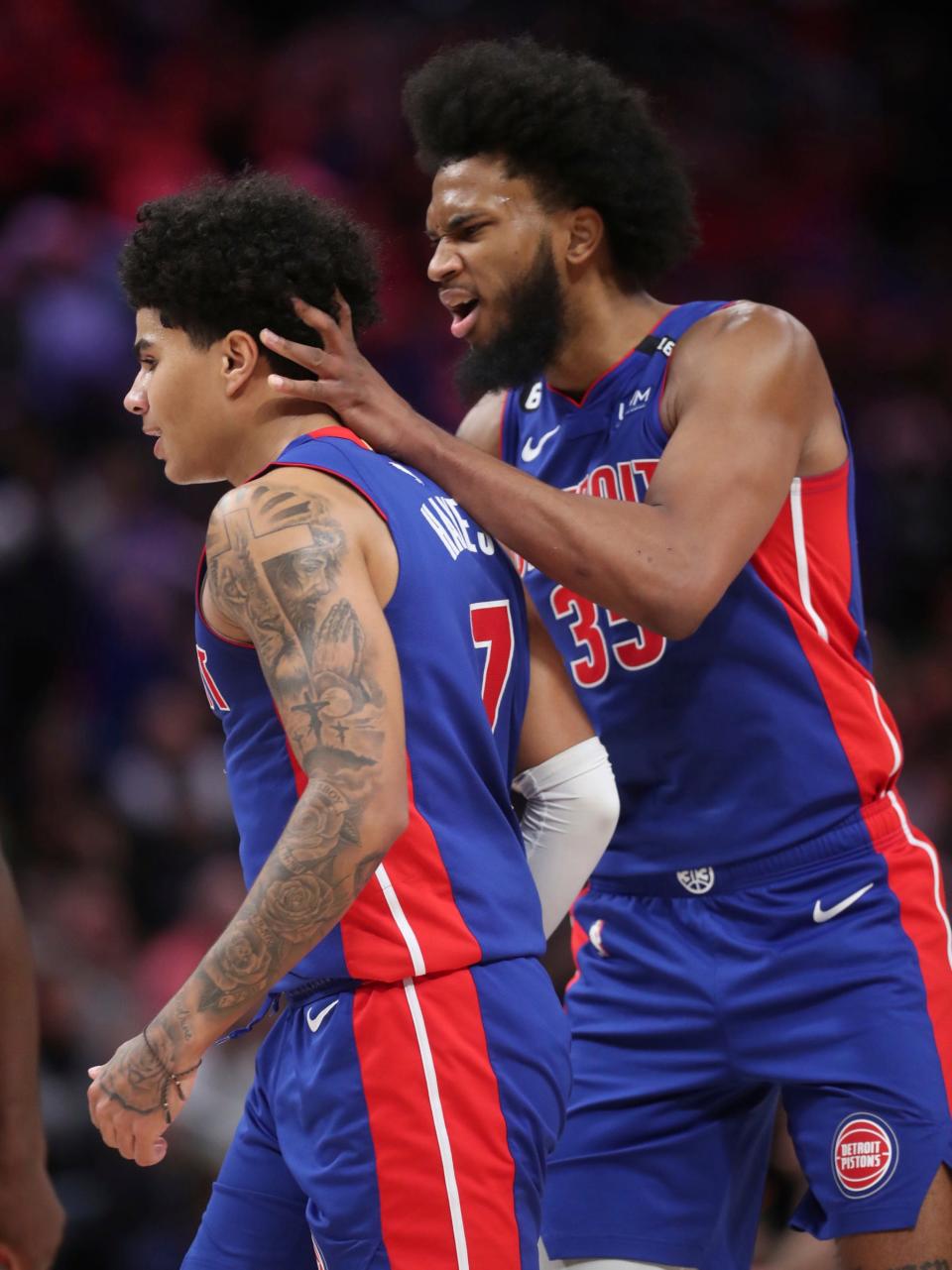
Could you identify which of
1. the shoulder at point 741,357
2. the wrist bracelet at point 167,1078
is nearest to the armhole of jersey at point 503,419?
the shoulder at point 741,357

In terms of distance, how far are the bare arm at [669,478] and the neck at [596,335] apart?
26cm

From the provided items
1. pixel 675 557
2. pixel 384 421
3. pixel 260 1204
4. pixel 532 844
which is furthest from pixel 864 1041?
pixel 384 421

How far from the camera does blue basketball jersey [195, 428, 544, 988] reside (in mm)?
2352

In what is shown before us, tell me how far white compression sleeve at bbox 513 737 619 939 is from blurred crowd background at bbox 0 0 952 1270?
1983mm

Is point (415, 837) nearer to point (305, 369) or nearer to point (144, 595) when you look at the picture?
point (305, 369)

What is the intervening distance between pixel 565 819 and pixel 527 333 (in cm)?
101

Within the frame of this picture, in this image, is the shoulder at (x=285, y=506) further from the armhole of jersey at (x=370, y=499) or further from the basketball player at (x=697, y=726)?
the basketball player at (x=697, y=726)

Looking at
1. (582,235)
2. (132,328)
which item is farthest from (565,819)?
(132,328)

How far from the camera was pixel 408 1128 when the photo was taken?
2256 millimetres

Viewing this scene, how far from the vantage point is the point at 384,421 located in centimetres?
275

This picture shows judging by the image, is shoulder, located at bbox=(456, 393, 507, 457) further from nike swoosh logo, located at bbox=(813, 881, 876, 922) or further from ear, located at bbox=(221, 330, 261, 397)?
nike swoosh logo, located at bbox=(813, 881, 876, 922)

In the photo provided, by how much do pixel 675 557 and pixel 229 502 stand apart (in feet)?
2.87

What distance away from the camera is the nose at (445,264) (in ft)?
10.8

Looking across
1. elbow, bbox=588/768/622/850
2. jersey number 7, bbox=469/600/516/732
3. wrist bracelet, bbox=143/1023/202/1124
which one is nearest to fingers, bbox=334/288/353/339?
jersey number 7, bbox=469/600/516/732
